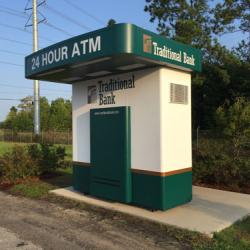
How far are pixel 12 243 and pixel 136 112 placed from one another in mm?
3231

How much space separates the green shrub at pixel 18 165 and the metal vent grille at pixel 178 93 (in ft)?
17.2

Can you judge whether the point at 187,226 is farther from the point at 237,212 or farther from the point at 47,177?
the point at 47,177

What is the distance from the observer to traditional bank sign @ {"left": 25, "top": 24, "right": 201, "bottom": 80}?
569 cm

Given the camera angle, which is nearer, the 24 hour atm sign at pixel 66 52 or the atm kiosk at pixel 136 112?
the 24 hour atm sign at pixel 66 52

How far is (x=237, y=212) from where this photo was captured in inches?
257

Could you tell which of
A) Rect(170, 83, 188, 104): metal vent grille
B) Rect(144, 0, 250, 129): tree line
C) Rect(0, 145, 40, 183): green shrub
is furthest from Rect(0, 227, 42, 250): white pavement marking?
Rect(144, 0, 250, 129): tree line

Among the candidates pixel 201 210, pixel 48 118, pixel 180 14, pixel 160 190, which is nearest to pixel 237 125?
pixel 201 210

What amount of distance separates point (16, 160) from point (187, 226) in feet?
20.0

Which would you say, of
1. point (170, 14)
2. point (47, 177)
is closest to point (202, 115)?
point (170, 14)

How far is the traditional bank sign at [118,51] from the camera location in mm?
5691

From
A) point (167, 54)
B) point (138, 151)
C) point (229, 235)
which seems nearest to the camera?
point (229, 235)

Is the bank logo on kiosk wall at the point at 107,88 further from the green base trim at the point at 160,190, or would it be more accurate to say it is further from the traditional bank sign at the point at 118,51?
the green base trim at the point at 160,190

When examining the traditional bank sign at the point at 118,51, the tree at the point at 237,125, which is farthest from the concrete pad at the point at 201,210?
the traditional bank sign at the point at 118,51

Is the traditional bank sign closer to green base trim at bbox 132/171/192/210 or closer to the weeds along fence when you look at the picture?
green base trim at bbox 132/171/192/210
